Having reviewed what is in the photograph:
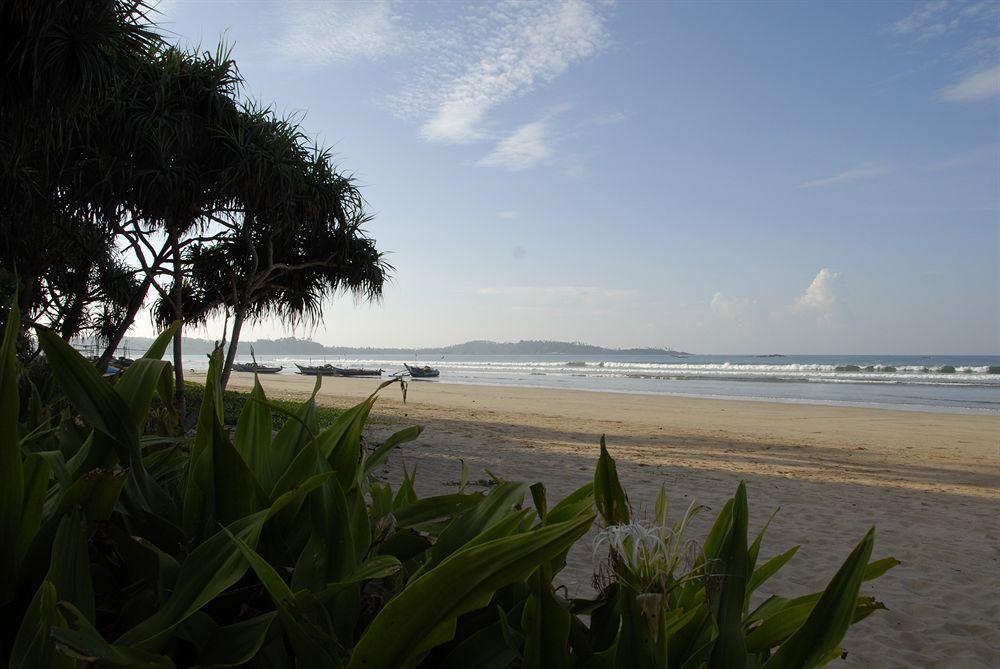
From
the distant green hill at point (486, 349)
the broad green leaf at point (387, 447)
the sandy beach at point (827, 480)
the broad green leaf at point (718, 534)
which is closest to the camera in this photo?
the broad green leaf at point (718, 534)

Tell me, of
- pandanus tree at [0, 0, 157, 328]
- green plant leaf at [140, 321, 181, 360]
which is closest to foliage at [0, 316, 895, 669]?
green plant leaf at [140, 321, 181, 360]

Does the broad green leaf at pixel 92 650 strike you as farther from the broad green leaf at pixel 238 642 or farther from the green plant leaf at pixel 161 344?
the green plant leaf at pixel 161 344

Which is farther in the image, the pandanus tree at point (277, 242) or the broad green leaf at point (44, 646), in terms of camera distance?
the pandanus tree at point (277, 242)

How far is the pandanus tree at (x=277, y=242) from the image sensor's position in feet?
24.2

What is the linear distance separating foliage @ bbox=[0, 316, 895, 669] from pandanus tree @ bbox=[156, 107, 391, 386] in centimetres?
604

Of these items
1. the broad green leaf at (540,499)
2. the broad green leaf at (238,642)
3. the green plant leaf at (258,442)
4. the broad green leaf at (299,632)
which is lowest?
the broad green leaf at (238,642)

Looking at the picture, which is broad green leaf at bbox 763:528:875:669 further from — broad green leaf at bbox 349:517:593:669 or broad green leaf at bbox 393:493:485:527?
broad green leaf at bbox 393:493:485:527

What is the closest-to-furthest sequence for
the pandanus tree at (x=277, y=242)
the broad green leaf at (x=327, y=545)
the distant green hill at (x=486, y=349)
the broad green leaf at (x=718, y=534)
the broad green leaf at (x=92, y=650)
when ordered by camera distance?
Result: the broad green leaf at (x=92, y=650), the broad green leaf at (x=327, y=545), the broad green leaf at (x=718, y=534), the pandanus tree at (x=277, y=242), the distant green hill at (x=486, y=349)

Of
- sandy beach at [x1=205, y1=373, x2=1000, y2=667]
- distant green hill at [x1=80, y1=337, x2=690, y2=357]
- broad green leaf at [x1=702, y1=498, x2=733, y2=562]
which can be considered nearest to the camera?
broad green leaf at [x1=702, y1=498, x2=733, y2=562]

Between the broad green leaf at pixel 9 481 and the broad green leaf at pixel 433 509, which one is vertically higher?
the broad green leaf at pixel 9 481

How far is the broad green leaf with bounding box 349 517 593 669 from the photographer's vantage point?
565 mm

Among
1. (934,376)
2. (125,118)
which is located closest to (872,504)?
(125,118)

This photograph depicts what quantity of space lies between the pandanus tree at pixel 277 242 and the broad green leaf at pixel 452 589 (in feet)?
20.9

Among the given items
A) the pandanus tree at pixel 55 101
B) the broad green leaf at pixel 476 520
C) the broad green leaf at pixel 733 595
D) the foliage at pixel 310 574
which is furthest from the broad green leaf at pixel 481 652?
the pandanus tree at pixel 55 101
